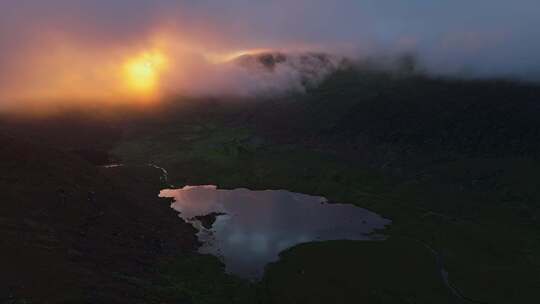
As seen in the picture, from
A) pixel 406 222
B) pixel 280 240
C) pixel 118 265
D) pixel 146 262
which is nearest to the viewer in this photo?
pixel 118 265

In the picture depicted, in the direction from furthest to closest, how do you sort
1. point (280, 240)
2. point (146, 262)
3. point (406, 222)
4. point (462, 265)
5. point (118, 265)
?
1. point (406, 222)
2. point (280, 240)
3. point (462, 265)
4. point (146, 262)
5. point (118, 265)

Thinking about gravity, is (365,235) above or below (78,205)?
below

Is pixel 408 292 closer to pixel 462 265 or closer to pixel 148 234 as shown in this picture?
pixel 462 265

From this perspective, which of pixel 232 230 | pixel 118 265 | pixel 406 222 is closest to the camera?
pixel 118 265

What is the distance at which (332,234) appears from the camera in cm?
18288

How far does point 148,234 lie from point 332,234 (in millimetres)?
60505

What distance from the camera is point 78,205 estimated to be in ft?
529

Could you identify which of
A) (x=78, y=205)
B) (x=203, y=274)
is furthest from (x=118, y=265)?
(x=78, y=205)

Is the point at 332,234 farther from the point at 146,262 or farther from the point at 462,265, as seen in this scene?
the point at 146,262

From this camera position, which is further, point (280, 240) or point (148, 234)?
point (280, 240)

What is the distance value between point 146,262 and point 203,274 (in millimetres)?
14795

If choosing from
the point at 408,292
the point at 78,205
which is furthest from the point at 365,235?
the point at 78,205

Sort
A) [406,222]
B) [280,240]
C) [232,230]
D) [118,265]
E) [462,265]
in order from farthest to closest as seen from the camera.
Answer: [406,222] < [232,230] < [280,240] < [462,265] < [118,265]

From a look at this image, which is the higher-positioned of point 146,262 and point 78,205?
point 78,205
